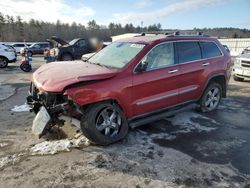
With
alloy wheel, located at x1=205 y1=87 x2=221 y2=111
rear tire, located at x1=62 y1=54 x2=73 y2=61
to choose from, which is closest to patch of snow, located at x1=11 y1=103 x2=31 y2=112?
alloy wheel, located at x1=205 y1=87 x2=221 y2=111

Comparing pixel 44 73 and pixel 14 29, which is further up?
pixel 14 29

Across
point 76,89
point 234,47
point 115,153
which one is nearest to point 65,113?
point 76,89

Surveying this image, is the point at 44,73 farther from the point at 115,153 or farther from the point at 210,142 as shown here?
the point at 210,142

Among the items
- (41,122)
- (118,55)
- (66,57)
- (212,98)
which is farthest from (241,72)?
(66,57)

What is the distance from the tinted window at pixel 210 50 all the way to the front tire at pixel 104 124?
2877 millimetres

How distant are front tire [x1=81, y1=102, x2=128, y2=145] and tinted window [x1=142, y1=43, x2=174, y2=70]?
110 cm

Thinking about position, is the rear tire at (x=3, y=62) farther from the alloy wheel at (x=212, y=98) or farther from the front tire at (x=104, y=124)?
the front tire at (x=104, y=124)

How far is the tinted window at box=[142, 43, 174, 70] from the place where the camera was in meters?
4.95

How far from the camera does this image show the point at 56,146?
4391mm

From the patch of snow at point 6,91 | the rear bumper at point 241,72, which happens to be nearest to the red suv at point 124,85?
the patch of snow at point 6,91

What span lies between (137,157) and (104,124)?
810 millimetres

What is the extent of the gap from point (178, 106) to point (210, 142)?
111cm

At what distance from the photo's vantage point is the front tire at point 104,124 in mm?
4211

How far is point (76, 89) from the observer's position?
402 cm
